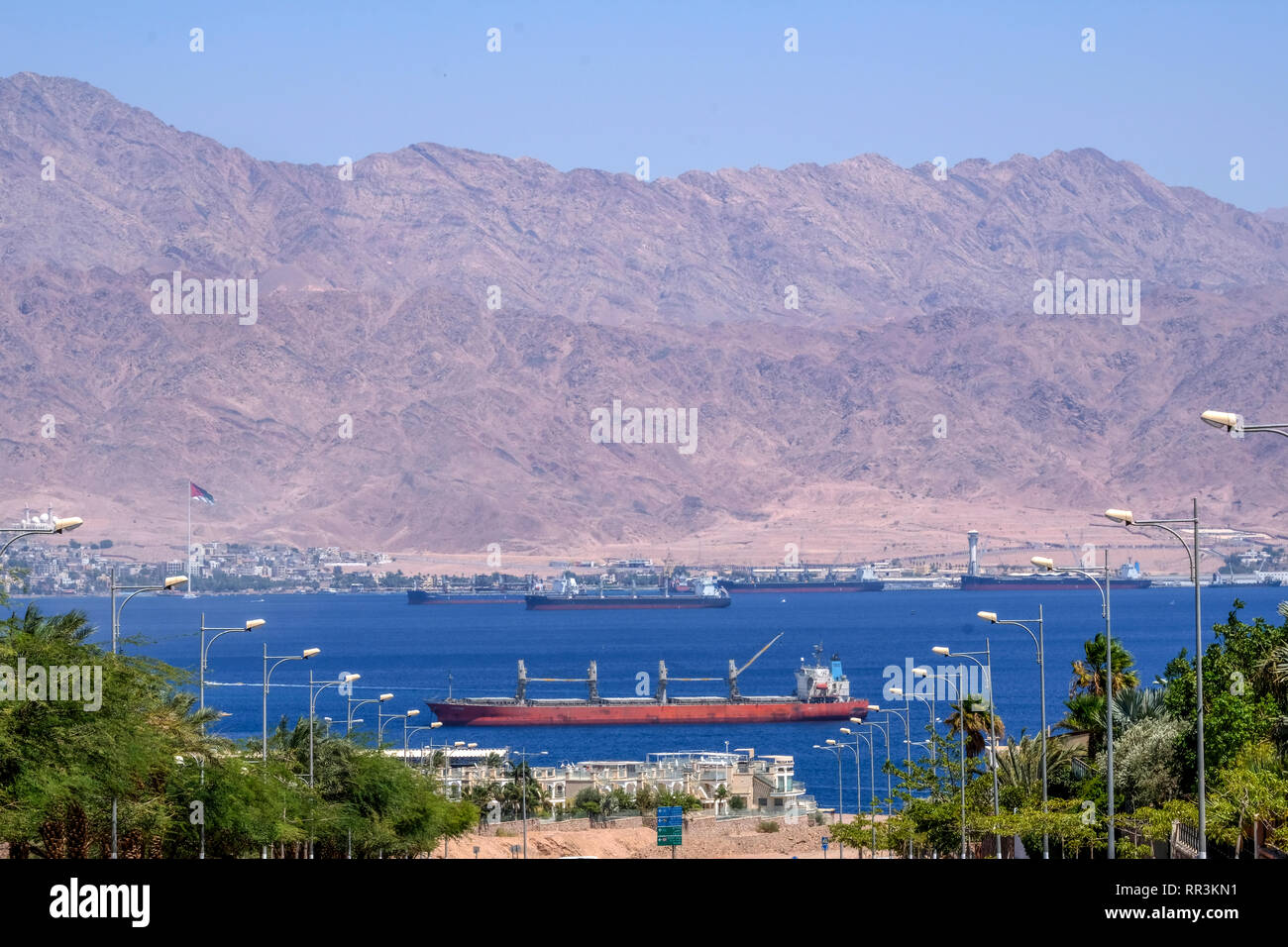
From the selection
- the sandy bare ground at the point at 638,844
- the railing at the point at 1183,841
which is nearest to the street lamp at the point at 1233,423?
the railing at the point at 1183,841

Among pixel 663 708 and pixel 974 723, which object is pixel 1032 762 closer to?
pixel 974 723

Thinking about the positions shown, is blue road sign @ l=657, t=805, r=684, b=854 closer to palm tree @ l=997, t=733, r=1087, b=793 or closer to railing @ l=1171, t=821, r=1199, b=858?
palm tree @ l=997, t=733, r=1087, b=793

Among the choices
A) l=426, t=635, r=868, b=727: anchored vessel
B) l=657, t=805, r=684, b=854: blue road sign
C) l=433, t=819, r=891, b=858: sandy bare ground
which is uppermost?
l=657, t=805, r=684, b=854: blue road sign

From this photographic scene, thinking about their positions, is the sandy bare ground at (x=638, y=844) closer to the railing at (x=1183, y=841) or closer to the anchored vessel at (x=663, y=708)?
the railing at (x=1183, y=841)

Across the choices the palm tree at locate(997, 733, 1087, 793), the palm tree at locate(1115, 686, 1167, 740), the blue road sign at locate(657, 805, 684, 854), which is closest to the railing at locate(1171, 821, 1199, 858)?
the palm tree at locate(1115, 686, 1167, 740)

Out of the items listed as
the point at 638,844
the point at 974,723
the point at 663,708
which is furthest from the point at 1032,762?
the point at 663,708

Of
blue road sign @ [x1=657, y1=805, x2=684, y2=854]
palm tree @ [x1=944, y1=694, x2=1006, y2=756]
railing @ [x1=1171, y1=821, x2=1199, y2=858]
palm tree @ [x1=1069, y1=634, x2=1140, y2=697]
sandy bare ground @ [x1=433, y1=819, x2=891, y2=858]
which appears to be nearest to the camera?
railing @ [x1=1171, y1=821, x2=1199, y2=858]

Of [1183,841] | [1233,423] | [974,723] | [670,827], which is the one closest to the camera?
[1233,423]

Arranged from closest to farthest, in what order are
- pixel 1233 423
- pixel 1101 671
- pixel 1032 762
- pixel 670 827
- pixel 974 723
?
pixel 1233 423, pixel 1032 762, pixel 1101 671, pixel 974 723, pixel 670 827
